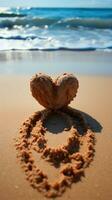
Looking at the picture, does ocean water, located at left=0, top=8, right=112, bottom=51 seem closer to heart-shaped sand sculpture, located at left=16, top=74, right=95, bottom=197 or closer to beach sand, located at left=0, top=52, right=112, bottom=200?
beach sand, located at left=0, top=52, right=112, bottom=200

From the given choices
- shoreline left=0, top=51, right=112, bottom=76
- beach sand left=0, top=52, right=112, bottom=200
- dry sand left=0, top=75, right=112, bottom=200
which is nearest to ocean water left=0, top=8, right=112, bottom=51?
shoreline left=0, top=51, right=112, bottom=76

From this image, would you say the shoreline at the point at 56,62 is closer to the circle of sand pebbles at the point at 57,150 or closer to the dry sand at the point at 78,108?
the dry sand at the point at 78,108

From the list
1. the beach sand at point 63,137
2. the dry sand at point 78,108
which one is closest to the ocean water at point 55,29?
the beach sand at point 63,137

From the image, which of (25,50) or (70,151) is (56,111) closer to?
(70,151)

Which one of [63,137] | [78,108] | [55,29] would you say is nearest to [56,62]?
[78,108]

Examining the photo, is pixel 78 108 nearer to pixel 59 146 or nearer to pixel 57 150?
pixel 59 146

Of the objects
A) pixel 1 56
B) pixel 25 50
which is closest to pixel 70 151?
pixel 1 56

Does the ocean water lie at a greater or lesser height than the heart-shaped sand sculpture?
greater
